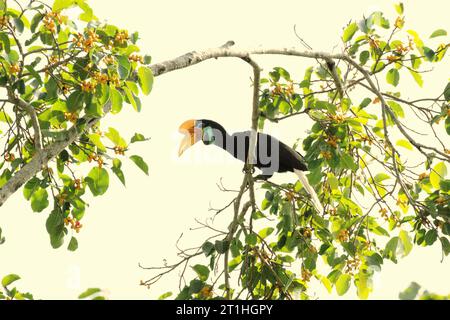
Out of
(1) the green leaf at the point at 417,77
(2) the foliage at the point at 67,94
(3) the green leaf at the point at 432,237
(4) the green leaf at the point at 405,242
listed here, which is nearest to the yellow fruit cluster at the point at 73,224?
(2) the foliage at the point at 67,94

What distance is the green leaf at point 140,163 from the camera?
3.82m

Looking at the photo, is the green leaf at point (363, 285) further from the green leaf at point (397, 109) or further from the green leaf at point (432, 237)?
the green leaf at point (397, 109)

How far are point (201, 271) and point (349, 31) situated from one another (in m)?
1.88

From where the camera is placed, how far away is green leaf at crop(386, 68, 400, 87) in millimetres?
4828

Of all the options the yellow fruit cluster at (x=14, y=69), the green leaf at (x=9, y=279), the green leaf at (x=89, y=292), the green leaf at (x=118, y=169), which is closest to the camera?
the green leaf at (x=89, y=292)

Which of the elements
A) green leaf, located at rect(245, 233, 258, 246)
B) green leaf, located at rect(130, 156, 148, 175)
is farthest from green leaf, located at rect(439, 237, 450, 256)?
green leaf, located at rect(130, 156, 148, 175)

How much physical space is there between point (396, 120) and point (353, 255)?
3.27 ft

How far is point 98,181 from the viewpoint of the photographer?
3.94 metres

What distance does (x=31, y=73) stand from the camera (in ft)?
11.6

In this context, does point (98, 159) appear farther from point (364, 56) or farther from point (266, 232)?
point (364, 56)

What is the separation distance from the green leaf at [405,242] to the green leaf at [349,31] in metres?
1.49

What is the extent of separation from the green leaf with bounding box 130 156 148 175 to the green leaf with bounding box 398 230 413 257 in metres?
1.43

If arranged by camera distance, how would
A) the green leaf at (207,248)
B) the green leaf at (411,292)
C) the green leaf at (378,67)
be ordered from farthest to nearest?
the green leaf at (378,67) < the green leaf at (207,248) < the green leaf at (411,292)
